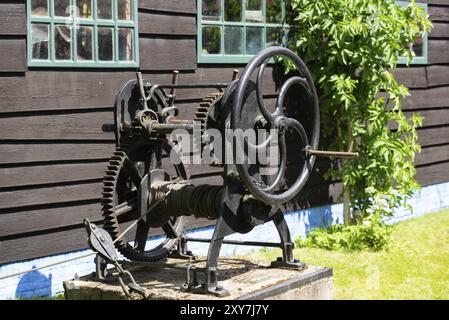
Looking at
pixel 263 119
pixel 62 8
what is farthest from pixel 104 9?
pixel 263 119

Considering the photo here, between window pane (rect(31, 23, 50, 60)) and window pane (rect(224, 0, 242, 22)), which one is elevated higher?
window pane (rect(224, 0, 242, 22))

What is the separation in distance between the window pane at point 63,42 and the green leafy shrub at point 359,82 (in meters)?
2.72

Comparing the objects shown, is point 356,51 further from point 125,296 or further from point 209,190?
point 125,296

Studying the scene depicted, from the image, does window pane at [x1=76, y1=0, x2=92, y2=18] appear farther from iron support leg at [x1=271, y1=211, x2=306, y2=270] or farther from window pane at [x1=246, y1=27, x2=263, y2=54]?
iron support leg at [x1=271, y1=211, x2=306, y2=270]

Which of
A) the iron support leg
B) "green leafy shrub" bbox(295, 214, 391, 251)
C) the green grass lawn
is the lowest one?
the green grass lawn

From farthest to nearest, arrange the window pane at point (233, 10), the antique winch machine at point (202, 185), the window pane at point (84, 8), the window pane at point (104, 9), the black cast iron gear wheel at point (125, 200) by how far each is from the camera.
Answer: the window pane at point (233, 10)
the window pane at point (104, 9)
the window pane at point (84, 8)
the black cast iron gear wheel at point (125, 200)
the antique winch machine at point (202, 185)

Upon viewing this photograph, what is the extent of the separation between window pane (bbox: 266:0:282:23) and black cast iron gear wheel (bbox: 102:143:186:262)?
9.35 ft

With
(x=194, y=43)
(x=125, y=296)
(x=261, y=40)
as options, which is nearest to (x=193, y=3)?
(x=194, y=43)

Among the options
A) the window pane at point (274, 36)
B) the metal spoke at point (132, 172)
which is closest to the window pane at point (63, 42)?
the metal spoke at point (132, 172)

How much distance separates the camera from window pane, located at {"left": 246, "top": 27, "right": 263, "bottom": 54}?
792 cm

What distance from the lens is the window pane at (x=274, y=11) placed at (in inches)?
320

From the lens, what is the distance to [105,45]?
6539 mm

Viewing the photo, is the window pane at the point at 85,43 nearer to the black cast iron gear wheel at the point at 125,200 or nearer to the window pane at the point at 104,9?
the window pane at the point at 104,9

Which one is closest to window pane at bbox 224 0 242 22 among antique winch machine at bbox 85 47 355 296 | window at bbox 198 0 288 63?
window at bbox 198 0 288 63
